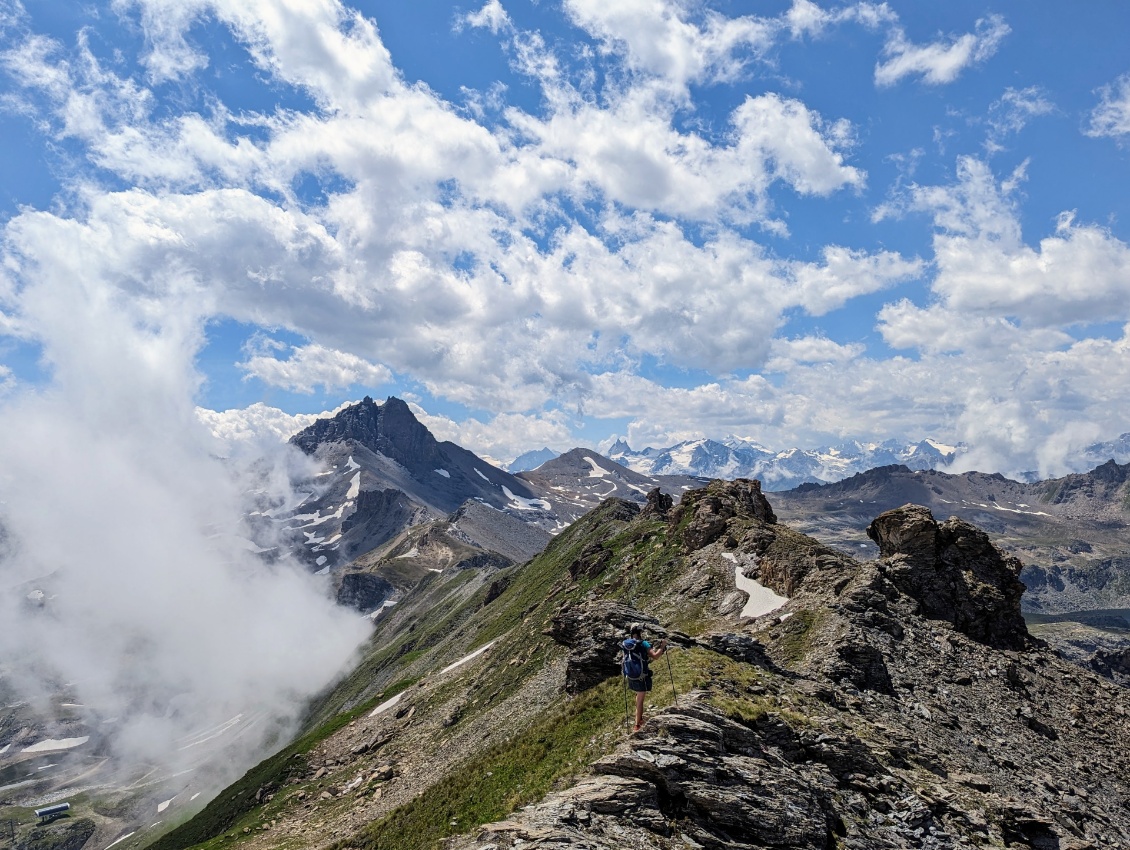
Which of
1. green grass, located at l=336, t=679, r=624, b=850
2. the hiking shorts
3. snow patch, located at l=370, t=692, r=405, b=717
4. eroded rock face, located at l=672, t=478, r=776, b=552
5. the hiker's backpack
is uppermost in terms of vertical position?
eroded rock face, located at l=672, t=478, r=776, b=552

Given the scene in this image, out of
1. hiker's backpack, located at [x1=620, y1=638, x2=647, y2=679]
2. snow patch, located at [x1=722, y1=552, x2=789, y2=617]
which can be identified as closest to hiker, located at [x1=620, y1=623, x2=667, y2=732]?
hiker's backpack, located at [x1=620, y1=638, x2=647, y2=679]

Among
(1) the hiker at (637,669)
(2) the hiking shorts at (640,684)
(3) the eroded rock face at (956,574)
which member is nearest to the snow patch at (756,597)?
(3) the eroded rock face at (956,574)

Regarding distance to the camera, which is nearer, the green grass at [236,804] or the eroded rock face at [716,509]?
the green grass at [236,804]

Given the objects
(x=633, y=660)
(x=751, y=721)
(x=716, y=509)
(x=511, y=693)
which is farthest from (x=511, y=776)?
(x=716, y=509)

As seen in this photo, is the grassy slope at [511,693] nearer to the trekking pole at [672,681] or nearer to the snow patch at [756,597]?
the trekking pole at [672,681]

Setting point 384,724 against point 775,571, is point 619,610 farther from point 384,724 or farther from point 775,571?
point 384,724

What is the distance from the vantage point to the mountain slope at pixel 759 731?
774 inches

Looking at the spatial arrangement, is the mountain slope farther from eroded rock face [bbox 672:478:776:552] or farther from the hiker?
the hiker

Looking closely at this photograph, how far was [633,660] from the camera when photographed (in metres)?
23.5

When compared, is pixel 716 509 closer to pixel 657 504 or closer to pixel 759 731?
pixel 657 504

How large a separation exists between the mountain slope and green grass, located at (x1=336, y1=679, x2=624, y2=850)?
0.57 ft

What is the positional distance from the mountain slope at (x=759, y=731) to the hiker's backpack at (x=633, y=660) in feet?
5.04

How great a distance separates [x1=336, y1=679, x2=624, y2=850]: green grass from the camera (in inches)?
974

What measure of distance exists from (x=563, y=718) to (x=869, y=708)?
1621cm
